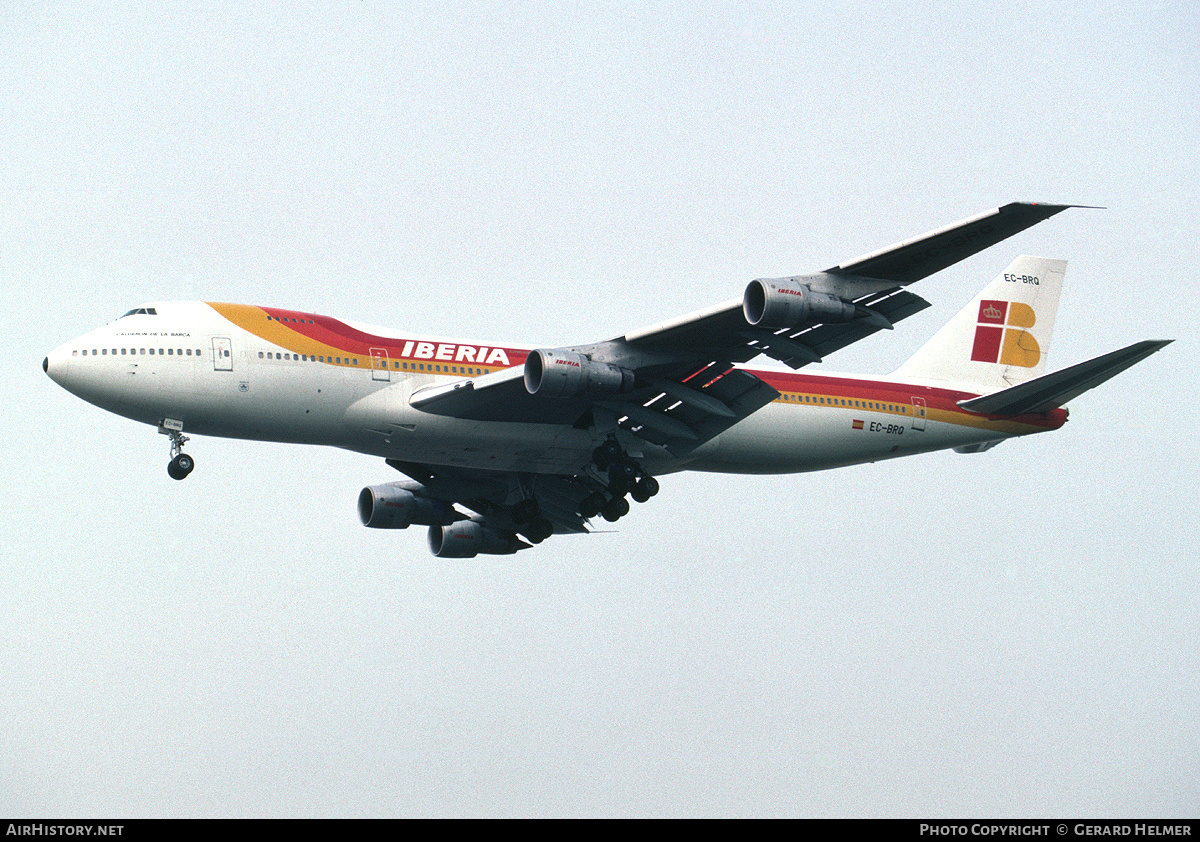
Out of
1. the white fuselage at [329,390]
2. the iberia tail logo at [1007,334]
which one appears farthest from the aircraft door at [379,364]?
the iberia tail logo at [1007,334]

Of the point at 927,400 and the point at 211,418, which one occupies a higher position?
the point at 927,400

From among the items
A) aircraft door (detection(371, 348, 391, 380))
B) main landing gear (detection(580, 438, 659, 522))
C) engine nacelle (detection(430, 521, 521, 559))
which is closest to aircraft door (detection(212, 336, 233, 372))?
aircraft door (detection(371, 348, 391, 380))

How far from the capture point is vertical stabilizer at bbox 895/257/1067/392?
143 ft

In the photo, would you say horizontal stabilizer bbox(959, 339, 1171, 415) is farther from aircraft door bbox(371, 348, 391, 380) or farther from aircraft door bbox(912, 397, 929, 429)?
aircraft door bbox(371, 348, 391, 380)

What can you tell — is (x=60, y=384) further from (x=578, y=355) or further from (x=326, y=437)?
(x=578, y=355)

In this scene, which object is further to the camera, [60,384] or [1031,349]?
[1031,349]

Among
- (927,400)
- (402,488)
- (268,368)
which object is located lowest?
(402,488)

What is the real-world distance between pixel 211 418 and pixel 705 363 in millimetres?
13087

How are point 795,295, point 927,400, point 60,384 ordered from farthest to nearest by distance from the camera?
1. point 927,400
2. point 60,384
3. point 795,295

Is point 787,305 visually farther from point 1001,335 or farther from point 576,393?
point 1001,335

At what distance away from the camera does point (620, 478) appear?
36.9 meters

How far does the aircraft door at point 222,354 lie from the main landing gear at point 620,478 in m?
10.4

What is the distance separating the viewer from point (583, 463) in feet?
125

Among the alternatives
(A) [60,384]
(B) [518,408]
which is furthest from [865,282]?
(A) [60,384]
